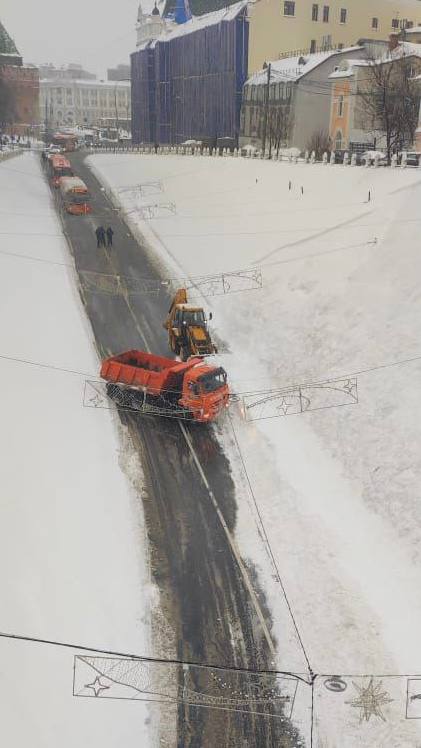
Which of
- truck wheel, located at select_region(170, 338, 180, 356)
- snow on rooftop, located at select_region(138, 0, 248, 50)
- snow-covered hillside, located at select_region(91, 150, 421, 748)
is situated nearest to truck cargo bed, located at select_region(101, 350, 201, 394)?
snow-covered hillside, located at select_region(91, 150, 421, 748)

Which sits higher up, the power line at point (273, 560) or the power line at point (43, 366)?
the power line at point (43, 366)

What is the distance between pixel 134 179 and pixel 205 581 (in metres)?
60.8

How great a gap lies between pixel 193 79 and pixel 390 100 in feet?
141

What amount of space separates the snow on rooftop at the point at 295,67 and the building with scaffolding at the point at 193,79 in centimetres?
604

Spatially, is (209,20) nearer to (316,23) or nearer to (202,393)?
(316,23)

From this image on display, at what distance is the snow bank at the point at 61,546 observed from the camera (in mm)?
11242

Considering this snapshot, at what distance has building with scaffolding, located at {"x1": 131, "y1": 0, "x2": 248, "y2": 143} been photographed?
247 feet

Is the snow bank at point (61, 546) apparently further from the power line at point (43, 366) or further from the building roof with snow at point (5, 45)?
the building roof with snow at point (5, 45)

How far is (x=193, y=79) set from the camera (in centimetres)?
8606

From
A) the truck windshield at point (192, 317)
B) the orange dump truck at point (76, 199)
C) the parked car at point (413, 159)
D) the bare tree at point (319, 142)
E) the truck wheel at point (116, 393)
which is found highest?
the bare tree at point (319, 142)

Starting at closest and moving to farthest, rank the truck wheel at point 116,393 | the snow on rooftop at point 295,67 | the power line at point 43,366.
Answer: the truck wheel at point 116,393
the power line at point 43,366
the snow on rooftop at point 295,67

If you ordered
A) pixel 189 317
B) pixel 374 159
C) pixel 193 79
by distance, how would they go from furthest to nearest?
pixel 193 79 < pixel 374 159 < pixel 189 317

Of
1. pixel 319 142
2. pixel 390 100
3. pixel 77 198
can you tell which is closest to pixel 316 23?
pixel 319 142

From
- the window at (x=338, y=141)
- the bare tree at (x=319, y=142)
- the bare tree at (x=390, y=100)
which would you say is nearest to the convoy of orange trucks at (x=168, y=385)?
the bare tree at (x=390, y=100)
